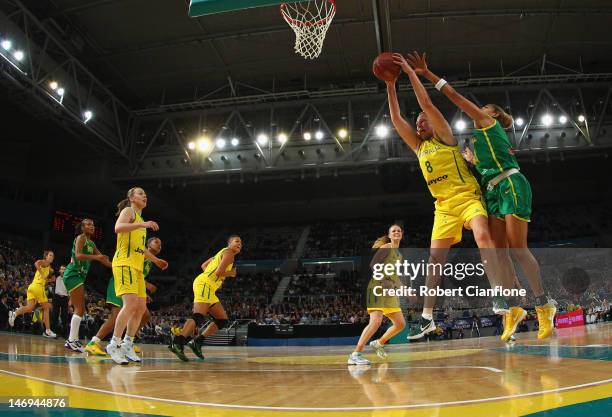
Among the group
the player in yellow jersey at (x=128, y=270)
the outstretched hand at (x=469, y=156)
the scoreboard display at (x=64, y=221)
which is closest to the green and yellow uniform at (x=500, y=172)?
the outstretched hand at (x=469, y=156)

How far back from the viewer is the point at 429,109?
13.4 ft

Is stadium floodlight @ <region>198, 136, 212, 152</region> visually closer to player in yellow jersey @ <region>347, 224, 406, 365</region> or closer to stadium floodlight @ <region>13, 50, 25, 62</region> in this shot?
stadium floodlight @ <region>13, 50, 25, 62</region>

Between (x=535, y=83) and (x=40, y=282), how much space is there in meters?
16.2

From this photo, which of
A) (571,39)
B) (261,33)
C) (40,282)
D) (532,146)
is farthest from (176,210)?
(571,39)

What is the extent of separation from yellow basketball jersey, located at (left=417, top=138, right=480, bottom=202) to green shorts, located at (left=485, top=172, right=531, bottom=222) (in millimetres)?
189

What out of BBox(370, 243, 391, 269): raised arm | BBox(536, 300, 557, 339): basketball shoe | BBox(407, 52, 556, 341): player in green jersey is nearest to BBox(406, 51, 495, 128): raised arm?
BBox(407, 52, 556, 341): player in green jersey

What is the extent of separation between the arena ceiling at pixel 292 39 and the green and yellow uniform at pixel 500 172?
8747mm

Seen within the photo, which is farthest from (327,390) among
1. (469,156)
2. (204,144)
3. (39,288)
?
(204,144)

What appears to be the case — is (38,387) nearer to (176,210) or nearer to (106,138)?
(106,138)

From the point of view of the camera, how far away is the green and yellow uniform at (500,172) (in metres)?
4.07

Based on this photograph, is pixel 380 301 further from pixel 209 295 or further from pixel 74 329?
pixel 74 329

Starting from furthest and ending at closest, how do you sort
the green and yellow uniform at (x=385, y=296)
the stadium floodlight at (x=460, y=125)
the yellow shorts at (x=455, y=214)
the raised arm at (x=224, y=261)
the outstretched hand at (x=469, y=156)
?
the stadium floodlight at (x=460, y=125)
the raised arm at (x=224, y=261)
the green and yellow uniform at (x=385, y=296)
the outstretched hand at (x=469, y=156)
the yellow shorts at (x=455, y=214)

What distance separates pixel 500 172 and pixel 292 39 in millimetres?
11589

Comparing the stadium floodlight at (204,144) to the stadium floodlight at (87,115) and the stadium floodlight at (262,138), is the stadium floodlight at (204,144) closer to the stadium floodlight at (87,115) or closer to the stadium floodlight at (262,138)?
the stadium floodlight at (262,138)
